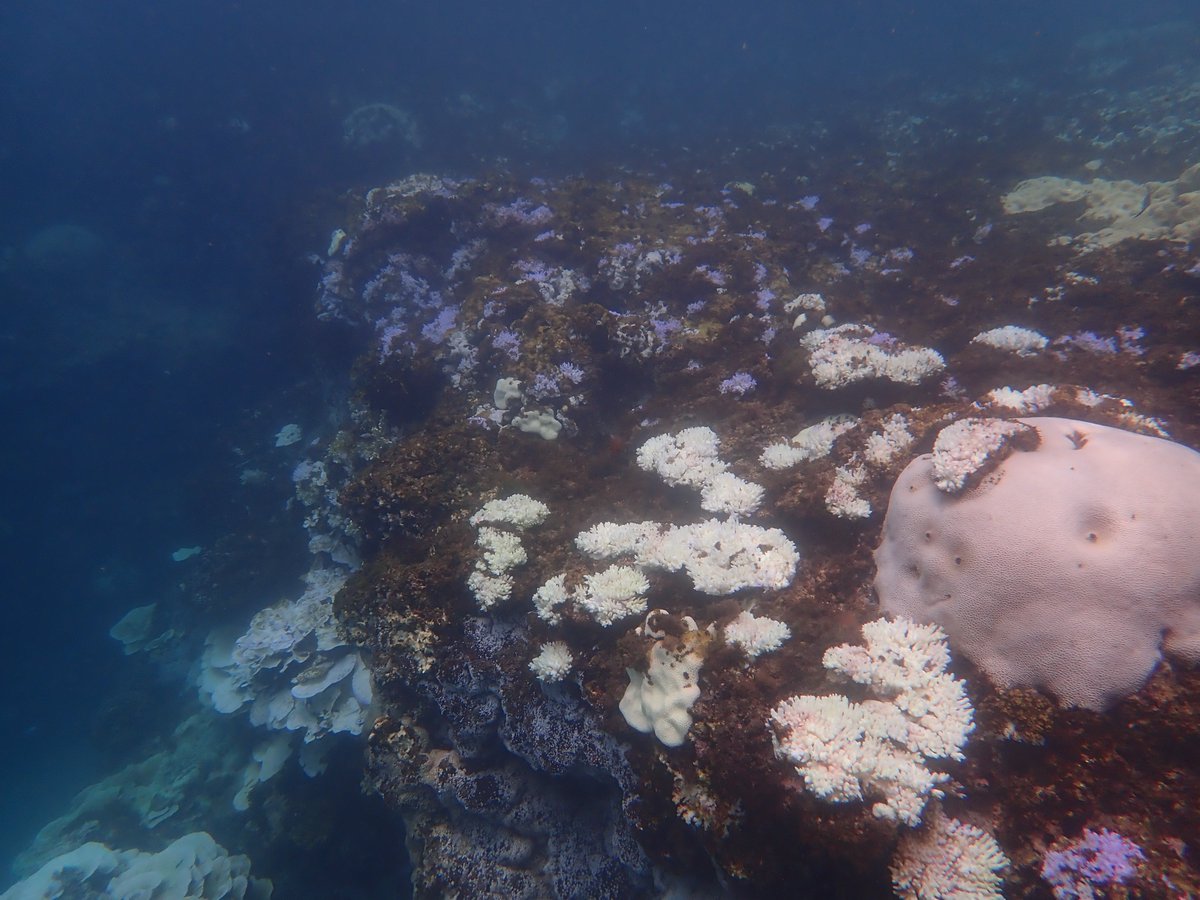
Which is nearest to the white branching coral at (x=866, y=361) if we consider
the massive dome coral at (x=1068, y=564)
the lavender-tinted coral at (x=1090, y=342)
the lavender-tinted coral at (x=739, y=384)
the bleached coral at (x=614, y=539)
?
the lavender-tinted coral at (x=739, y=384)

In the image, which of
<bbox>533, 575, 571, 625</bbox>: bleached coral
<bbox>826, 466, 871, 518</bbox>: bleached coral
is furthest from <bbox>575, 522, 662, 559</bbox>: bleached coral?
<bbox>826, 466, 871, 518</bbox>: bleached coral

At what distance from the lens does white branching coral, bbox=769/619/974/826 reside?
Answer: 298 cm

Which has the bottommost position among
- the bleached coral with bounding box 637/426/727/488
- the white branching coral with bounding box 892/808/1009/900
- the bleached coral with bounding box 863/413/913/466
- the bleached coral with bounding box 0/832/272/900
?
the bleached coral with bounding box 0/832/272/900

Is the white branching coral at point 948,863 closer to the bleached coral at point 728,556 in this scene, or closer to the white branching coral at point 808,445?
the bleached coral at point 728,556

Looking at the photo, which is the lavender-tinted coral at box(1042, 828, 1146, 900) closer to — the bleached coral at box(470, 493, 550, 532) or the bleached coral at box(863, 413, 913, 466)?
the bleached coral at box(863, 413, 913, 466)

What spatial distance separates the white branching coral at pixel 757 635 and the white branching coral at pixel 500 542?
233 cm

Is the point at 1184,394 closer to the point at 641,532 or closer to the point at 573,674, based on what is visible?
the point at 641,532

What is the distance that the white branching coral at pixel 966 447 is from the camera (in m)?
3.75

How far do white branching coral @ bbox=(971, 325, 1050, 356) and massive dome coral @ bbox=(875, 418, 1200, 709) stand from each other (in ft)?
7.13

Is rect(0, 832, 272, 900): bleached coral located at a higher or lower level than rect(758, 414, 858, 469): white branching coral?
lower

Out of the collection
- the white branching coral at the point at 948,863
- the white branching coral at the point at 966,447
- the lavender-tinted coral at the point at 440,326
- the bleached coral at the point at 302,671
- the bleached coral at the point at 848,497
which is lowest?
the bleached coral at the point at 302,671

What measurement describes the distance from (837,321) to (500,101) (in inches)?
1050

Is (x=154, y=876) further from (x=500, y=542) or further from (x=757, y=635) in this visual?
(x=757, y=635)

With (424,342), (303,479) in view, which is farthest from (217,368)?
(424,342)
